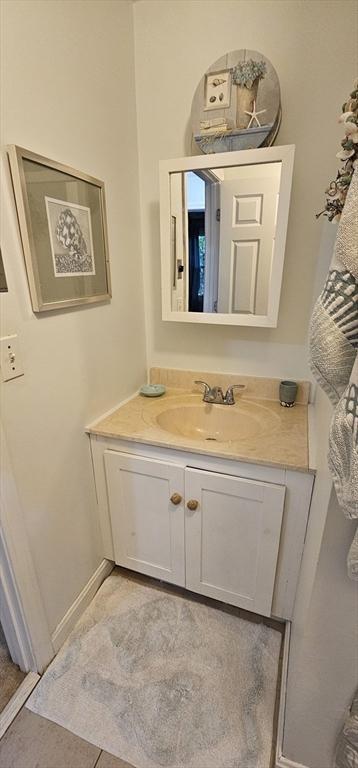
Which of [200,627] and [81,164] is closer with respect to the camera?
[81,164]

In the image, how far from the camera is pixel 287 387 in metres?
1.40

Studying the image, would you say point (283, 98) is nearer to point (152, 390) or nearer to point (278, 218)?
point (278, 218)

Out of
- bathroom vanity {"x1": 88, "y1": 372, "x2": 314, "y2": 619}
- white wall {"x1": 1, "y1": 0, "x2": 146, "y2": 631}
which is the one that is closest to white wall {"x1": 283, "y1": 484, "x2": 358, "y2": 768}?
bathroom vanity {"x1": 88, "y1": 372, "x2": 314, "y2": 619}

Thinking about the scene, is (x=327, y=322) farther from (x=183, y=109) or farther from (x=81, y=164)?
(x=183, y=109)

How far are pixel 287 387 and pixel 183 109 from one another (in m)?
1.18

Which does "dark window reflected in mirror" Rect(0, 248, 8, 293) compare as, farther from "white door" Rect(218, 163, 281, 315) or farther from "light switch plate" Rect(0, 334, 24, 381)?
"white door" Rect(218, 163, 281, 315)

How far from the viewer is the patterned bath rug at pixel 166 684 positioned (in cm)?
98

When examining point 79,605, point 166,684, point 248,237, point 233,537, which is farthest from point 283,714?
point 248,237

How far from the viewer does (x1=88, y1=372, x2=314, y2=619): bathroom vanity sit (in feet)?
3.57

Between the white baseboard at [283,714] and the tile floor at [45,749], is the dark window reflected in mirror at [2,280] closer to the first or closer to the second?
A: the tile floor at [45,749]

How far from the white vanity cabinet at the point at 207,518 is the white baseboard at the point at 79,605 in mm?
168


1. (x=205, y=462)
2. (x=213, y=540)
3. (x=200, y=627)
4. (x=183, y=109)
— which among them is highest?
(x=183, y=109)

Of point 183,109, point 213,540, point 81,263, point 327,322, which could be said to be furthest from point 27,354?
point 183,109

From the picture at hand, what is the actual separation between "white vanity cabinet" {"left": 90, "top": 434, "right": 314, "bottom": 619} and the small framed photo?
1241 mm
